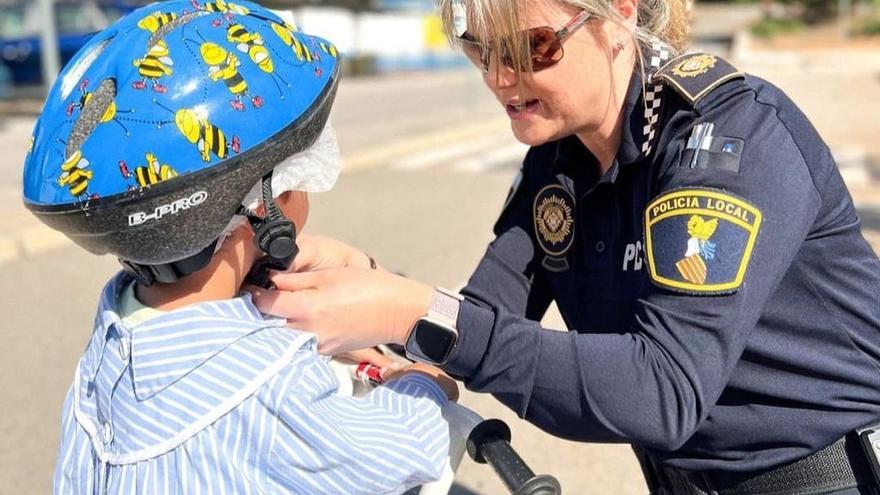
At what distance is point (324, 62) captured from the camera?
1.73 m

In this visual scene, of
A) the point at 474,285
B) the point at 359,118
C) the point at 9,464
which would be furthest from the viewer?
the point at 359,118

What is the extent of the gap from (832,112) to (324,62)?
17263 millimetres

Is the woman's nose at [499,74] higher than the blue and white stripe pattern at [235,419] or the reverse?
higher

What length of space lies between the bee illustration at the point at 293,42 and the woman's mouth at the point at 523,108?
1.38 ft

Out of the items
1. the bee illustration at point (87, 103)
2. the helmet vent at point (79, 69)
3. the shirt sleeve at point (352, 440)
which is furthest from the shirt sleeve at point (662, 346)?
the helmet vent at point (79, 69)

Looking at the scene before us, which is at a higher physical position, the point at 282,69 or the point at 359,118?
the point at 282,69

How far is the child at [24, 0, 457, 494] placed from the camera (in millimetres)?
1508

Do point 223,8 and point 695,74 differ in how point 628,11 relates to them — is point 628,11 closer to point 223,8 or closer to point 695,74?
point 695,74

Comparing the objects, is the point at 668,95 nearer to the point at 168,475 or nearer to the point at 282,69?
the point at 282,69

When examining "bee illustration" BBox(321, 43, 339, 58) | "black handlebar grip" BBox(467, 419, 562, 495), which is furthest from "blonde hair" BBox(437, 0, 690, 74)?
"black handlebar grip" BBox(467, 419, 562, 495)

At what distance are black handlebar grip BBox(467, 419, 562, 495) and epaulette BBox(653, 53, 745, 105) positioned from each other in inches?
25.7

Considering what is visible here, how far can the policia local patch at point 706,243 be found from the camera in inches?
59.2

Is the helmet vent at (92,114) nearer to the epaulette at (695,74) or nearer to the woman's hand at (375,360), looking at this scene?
the woman's hand at (375,360)

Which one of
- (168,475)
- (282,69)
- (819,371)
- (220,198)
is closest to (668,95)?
(819,371)
